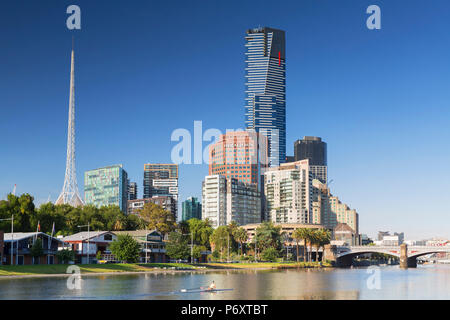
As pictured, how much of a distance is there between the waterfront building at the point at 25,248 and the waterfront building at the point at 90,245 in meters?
13.6

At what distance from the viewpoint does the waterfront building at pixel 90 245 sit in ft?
576

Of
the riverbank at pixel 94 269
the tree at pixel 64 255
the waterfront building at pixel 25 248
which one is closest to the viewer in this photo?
the riverbank at pixel 94 269

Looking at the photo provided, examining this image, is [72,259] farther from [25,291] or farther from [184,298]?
[184,298]

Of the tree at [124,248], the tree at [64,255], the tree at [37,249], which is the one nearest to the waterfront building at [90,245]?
the tree at [124,248]

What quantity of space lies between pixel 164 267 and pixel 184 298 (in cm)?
9574

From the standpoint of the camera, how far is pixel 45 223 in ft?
620

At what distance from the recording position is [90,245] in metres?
179

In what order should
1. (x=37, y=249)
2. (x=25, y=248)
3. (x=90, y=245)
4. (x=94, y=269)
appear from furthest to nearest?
(x=90, y=245) → (x=25, y=248) → (x=37, y=249) → (x=94, y=269)

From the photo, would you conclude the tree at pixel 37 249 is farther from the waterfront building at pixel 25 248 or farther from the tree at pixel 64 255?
the tree at pixel 64 255

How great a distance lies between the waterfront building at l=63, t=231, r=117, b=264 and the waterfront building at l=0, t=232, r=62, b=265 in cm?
1362

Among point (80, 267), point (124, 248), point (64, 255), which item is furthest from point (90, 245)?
point (80, 267)

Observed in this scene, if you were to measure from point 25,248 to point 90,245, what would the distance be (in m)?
30.2

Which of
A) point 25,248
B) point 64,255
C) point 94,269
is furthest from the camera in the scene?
point 64,255

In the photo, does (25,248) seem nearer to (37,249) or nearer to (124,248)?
(37,249)
